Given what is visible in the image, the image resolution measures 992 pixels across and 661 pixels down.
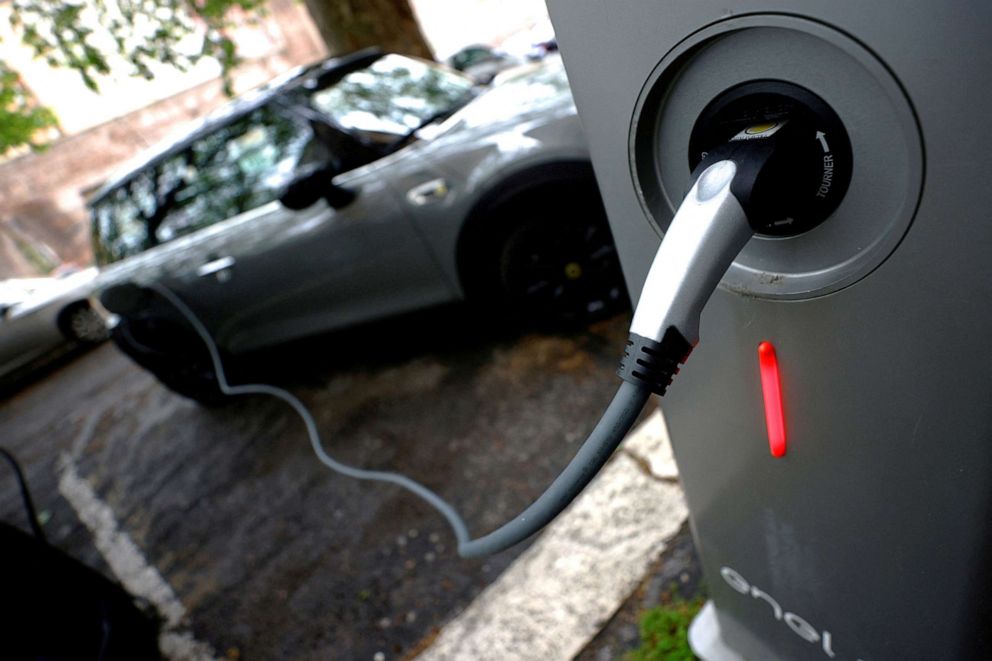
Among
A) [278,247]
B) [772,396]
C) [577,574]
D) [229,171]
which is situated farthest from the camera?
[229,171]

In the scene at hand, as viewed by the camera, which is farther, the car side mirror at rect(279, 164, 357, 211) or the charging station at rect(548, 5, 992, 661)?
the car side mirror at rect(279, 164, 357, 211)

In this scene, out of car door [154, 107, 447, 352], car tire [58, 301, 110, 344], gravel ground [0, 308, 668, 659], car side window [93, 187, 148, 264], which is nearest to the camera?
gravel ground [0, 308, 668, 659]

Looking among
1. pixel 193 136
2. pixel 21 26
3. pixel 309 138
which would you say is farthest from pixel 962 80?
pixel 21 26

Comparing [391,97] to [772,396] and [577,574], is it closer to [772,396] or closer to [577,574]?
[577,574]

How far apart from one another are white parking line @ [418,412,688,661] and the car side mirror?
1.78 meters

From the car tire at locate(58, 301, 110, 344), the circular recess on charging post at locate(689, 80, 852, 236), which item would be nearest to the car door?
the circular recess on charging post at locate(689, 80, 852, 236)

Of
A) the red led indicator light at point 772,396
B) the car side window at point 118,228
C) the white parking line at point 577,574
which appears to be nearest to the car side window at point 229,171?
the car side window at point 118,228

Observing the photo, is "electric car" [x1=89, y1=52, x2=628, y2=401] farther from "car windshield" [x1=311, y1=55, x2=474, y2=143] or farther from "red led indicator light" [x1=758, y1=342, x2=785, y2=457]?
"red led indicator light" [x1=758, y1=342, x2=785, y2=457]

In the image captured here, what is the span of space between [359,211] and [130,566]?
2139mm

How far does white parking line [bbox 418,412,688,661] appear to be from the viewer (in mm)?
1836

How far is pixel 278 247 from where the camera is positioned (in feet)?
10.4

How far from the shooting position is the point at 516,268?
297 cm

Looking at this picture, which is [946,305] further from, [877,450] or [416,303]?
[416,303]

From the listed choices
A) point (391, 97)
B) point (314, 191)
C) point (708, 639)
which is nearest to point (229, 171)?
point (314, 191)
